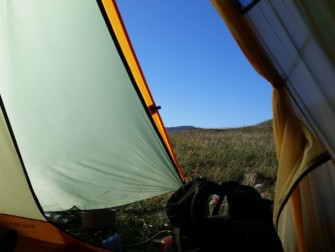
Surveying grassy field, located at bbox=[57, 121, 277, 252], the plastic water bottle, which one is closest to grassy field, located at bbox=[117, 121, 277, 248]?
grassy field, located at bbox=[57, 121, 277, 252]

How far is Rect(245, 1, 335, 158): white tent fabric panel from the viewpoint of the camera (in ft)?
4.72

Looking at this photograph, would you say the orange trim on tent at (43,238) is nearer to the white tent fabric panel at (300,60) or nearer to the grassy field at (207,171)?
the grassy field at (207,171)

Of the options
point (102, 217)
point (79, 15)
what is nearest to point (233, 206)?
point (102, 217)

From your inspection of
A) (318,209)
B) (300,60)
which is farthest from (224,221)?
(300,60)

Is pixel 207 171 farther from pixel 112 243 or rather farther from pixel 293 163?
pixel 293 163

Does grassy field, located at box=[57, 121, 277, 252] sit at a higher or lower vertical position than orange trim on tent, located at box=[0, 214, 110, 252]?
lower

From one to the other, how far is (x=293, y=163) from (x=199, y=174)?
376 centimetres

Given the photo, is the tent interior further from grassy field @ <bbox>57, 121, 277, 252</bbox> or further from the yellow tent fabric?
grassy field @ <bbox>57, 121, 277, 252</bbox>

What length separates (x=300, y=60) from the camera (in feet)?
4.87

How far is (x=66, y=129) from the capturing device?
10.1 ft

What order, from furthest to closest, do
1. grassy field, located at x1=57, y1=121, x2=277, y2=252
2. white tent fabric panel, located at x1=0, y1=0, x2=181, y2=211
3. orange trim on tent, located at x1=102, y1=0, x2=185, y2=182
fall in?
grassy field, located at x1=57, y1=121, x2=277, y2=252
orange trim on tent, located at x1=102, y1=0, x2=185, y2=182
white tent fabric panel, located at x1=0, y1=0, x2=181, y2=211

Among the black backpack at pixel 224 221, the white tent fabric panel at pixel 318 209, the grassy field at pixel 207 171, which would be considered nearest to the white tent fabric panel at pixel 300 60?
the white tent fabric panel at pixel 318 209

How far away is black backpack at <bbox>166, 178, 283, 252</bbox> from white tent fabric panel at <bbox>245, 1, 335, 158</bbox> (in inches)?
22.4

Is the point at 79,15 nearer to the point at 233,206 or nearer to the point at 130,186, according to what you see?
the point at 130,186
